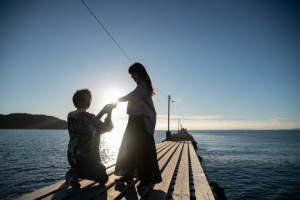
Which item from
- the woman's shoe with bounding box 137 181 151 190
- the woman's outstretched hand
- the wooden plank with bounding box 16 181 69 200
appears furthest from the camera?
the woman's shoe with bounding box 137 181 151 190

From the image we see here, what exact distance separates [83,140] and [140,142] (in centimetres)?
81

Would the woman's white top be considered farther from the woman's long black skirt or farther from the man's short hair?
the man's short hair

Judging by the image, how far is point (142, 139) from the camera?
249 centimetres

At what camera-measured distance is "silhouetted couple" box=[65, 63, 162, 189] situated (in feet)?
7.44

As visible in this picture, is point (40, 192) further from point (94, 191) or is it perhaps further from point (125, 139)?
point (125, 139)

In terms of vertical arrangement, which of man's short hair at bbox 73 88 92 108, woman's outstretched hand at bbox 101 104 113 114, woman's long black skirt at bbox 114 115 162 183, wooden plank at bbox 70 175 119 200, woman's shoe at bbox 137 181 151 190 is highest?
man's short hair at bbox 73 88 92 108

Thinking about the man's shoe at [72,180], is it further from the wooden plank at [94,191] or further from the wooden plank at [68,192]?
the wooden plank at [94,191]

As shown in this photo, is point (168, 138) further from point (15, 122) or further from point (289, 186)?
point (15, 122)

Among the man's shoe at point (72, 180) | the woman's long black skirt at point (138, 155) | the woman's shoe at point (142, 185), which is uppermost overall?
the woman's long black skirt at point (138, 155)

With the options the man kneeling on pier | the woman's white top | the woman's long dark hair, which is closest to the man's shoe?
the man kneeling on pier

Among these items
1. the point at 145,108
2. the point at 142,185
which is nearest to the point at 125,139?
the point at 145,108

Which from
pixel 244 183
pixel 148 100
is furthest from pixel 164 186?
pixel 244 183

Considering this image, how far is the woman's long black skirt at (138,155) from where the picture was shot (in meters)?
2.43

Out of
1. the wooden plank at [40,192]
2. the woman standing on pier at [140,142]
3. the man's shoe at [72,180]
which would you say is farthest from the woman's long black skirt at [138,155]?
the wooden plank at [40,192]
